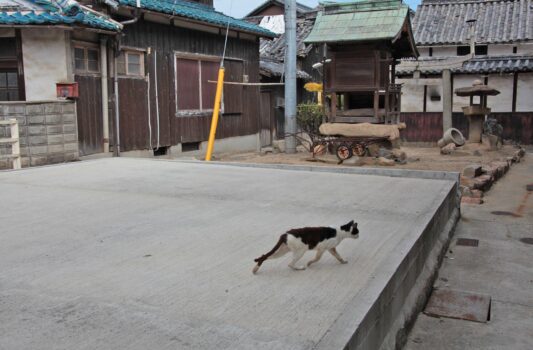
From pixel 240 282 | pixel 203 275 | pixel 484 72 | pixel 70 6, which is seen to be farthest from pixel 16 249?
pixel 484 72

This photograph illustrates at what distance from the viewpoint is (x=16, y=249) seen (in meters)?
4.15

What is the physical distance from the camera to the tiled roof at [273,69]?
19.2m

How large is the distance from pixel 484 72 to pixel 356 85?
9.23 meters

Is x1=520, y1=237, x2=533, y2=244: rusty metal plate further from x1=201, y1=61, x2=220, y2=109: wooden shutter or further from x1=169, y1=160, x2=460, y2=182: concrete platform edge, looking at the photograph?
x1=201, y1=61, x2=220, y2=109: wooden shutter

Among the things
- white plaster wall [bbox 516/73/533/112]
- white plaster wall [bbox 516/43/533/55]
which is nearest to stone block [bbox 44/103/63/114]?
white plaster wall [bbox 516/73/533/112]

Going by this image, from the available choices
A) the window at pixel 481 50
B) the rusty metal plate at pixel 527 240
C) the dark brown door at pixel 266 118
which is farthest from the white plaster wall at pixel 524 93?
the rusty metal plate at pixel 527 240

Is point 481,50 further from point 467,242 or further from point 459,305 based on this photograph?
point 459,305

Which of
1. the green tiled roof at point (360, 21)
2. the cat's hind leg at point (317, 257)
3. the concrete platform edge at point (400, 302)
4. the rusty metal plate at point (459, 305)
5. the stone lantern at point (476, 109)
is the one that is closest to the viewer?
the concrete platform edge at point (400, 302)

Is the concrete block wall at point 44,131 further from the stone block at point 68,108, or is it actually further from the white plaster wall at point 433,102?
the white plaster wall at point 433,102

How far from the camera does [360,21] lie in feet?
44.0

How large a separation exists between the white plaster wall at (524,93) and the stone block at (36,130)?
57.1 ft

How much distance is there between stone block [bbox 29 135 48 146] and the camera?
384 inches

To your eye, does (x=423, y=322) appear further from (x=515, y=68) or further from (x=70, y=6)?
(x=515, y=68)

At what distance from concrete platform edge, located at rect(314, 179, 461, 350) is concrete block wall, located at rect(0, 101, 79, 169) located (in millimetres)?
7309
